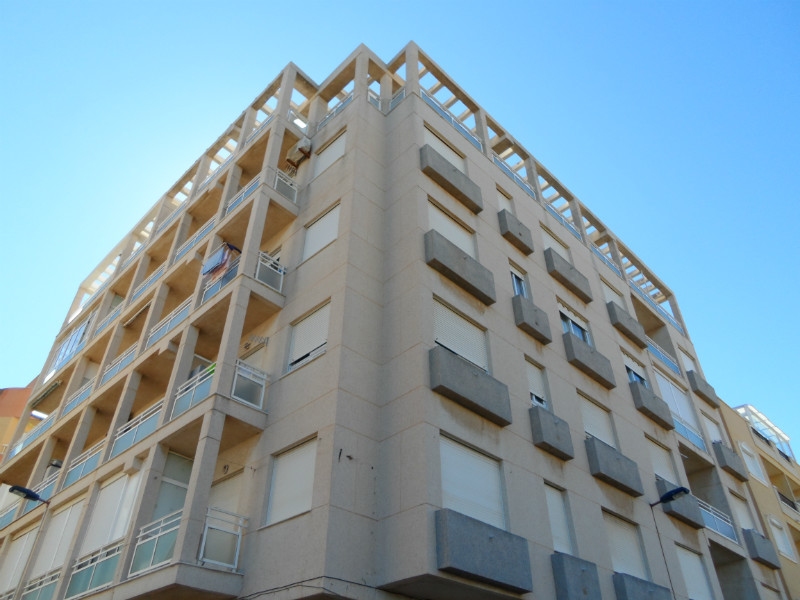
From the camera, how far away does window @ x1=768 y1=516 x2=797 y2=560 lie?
23.2m

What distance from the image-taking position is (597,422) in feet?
54.2

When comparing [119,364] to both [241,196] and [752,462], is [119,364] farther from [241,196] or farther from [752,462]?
[752,462]

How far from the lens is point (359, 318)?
41.8ft

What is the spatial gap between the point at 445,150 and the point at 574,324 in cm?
643

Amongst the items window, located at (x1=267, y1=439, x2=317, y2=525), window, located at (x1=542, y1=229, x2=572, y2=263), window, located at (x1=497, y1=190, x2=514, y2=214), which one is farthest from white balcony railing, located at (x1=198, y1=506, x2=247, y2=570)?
window, located at (x1=542, y1=229, x2=572, y2=263)

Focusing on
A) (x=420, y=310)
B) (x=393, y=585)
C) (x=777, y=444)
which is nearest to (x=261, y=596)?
(x=393, y=585)

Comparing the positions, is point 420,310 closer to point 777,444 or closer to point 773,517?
point 773,517

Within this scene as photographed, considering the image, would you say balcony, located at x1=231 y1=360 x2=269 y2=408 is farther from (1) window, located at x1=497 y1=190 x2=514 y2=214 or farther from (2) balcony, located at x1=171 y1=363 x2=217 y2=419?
(1) window, located at x1=497 y1=190 x2=514 y2=214

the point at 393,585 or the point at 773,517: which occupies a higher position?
the point at 773,517

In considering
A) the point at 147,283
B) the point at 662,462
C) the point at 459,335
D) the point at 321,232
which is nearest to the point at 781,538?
the point at 662,462

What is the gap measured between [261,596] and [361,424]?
3220mm

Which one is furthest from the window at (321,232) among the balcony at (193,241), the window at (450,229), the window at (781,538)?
the window at (781,538)

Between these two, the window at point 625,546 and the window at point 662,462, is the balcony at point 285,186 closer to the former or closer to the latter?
the window at point 625,546

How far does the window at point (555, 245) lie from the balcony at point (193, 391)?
11708mm
